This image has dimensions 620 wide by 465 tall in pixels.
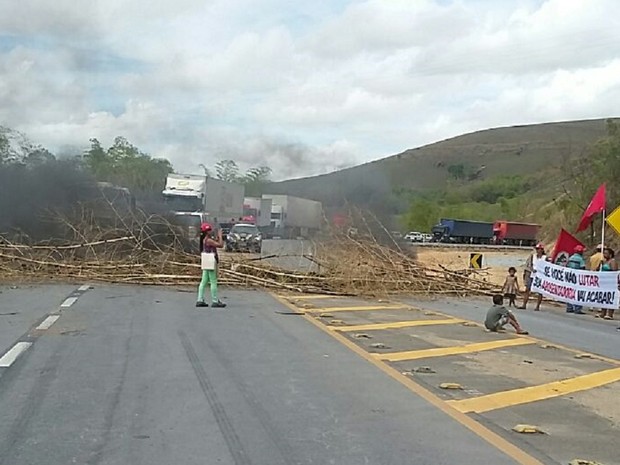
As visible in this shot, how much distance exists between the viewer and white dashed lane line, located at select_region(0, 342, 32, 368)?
10.1m

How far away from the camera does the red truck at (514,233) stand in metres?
93.0

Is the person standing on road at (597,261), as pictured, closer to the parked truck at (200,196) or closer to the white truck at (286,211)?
the white truck at (286,211)

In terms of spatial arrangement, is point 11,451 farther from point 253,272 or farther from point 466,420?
point 253,272

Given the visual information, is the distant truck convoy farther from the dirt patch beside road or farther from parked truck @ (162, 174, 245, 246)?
parked truck @ (162, 174, 245, 246)

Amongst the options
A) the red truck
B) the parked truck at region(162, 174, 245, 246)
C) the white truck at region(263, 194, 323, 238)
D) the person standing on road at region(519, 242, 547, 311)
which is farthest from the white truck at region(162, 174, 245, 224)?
the red truck

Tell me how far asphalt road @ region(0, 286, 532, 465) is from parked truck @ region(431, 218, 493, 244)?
261 feet

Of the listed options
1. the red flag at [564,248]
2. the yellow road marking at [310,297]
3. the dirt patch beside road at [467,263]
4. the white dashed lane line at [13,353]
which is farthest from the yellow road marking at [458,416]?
the dirt patch beside road at [467,263]

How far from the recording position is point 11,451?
6453 millimetres

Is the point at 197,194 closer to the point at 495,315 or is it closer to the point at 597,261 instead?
the point at 597,261

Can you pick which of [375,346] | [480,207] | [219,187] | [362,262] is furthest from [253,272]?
[480,207]

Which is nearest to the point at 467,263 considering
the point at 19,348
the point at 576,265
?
the point at 576,265

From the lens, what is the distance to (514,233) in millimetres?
93750

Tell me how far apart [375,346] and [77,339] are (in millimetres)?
4008

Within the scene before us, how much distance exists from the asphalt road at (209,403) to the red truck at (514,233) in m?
81.5
